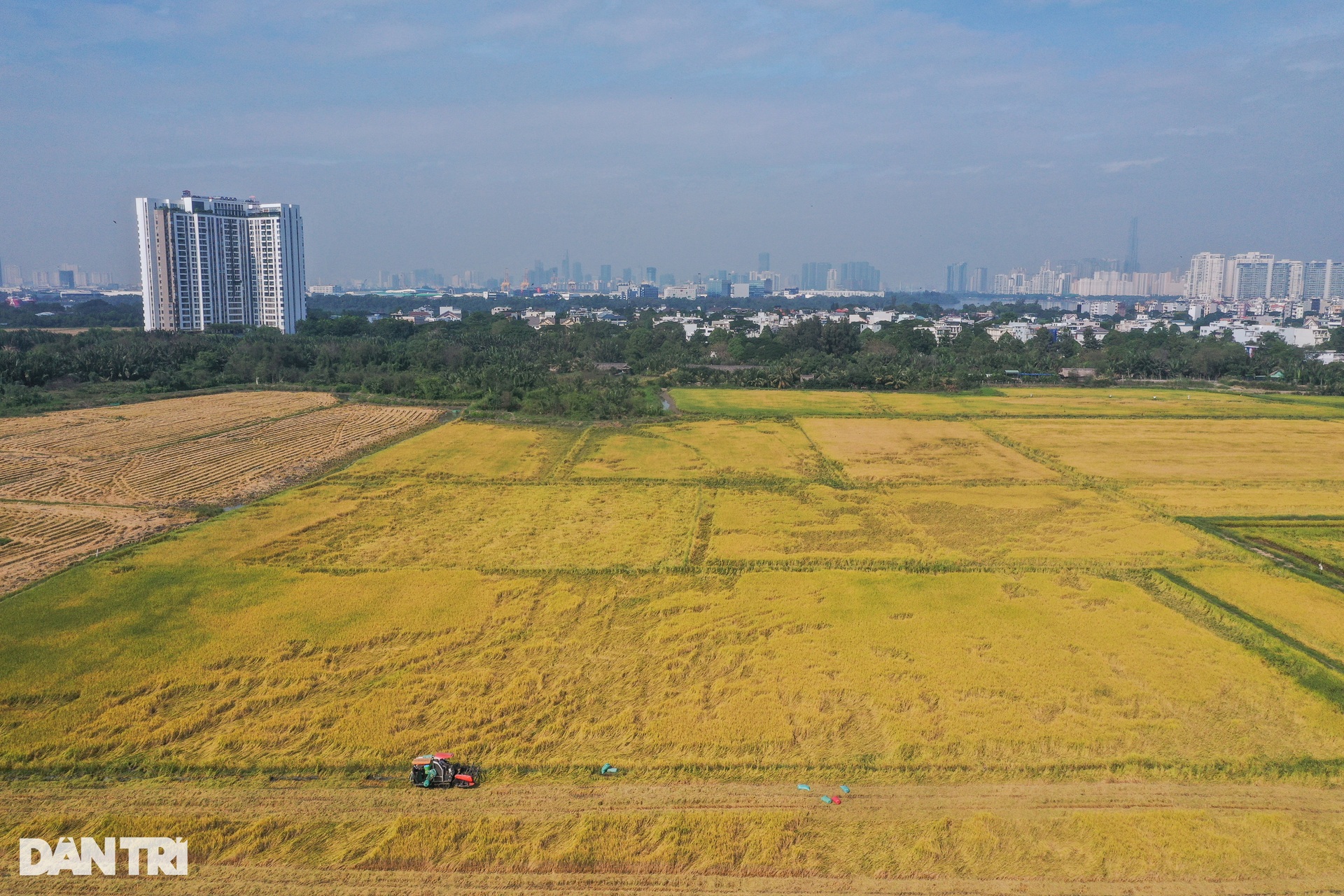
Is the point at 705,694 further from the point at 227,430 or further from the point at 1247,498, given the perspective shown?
the point at 227,430

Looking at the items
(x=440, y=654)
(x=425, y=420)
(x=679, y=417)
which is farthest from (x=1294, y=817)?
(x=425, y=420)

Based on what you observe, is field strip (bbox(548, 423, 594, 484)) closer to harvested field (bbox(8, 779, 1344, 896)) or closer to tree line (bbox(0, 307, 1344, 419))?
tree line (bbox(0, 307, 1344, 419))

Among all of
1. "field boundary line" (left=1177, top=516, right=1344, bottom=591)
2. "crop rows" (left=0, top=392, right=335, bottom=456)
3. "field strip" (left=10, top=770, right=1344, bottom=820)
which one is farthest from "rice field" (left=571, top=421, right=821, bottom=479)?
"field strip" (left=10, top=770, right=1344, bottom=820)

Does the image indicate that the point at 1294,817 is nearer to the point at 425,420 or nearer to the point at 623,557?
the point at 623,557

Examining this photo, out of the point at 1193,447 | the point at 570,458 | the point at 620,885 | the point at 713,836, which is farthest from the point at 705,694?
the point at 1193,447

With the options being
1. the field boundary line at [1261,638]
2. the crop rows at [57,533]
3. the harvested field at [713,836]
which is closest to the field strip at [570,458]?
the crop rows at [57,533]

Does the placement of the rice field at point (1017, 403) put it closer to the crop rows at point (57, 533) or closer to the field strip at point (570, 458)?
the field strip at point (570, 458)
